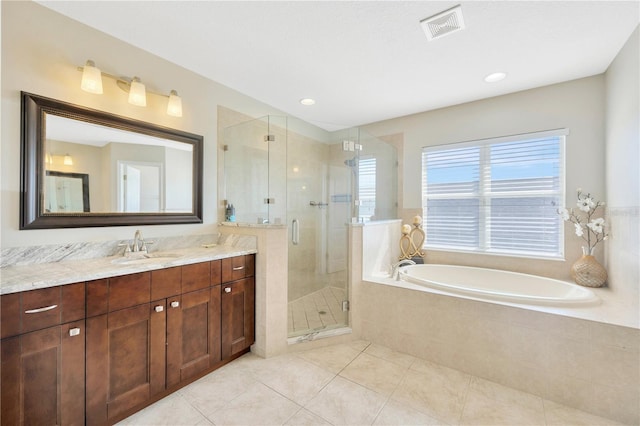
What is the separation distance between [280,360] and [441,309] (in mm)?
1422

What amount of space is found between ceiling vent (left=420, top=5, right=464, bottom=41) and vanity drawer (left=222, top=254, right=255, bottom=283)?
2.19 metres

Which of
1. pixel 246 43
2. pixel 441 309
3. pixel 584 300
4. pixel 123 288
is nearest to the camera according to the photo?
pixel 123 288

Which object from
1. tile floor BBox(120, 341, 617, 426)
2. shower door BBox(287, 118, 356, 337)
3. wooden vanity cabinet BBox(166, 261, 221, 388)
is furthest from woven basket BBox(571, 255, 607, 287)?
wooden vanity cabinet BBox(166, 261, 221, 388)

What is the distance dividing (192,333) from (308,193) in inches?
67.6

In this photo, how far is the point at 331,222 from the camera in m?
2.96

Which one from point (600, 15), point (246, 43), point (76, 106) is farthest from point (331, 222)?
point (600, 15)

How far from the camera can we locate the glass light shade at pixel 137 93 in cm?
189

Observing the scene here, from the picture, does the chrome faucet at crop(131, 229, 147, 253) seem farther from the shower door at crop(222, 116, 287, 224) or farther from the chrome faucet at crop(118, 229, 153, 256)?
the shower door at crop(222, 116, 287, 224)

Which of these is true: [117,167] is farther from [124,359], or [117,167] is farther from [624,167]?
[624,167]

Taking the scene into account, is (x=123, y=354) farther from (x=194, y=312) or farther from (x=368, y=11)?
(x=368, y=11)

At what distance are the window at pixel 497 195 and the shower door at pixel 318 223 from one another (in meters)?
1.24

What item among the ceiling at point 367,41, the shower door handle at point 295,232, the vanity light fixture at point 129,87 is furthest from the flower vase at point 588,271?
the vanity light fixture at point 129,87

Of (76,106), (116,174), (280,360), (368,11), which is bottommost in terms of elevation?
(280,360)

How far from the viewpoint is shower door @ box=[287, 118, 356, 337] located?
2.69 m
